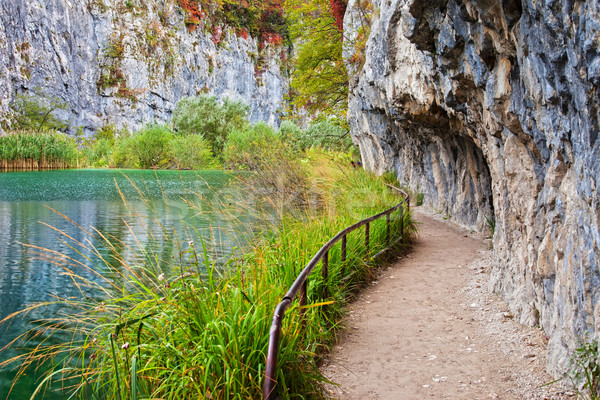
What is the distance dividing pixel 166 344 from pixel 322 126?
37754mm

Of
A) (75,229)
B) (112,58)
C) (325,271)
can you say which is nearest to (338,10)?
(75,229)

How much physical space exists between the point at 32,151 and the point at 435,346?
3287 centimetres

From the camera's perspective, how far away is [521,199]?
519 cm

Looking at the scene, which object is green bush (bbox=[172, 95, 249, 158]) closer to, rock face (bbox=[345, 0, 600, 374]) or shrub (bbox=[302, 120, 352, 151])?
shrub (bbox=[302, 120, 352, 151])

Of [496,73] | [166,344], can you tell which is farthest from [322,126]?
[166,344]

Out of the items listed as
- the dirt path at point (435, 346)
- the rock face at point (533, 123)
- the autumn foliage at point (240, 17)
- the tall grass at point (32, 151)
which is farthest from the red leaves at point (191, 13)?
the dirt path at point (435, 346)

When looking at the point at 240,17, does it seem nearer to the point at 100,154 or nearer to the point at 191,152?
the point at 100,154

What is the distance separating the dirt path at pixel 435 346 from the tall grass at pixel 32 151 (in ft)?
99.7

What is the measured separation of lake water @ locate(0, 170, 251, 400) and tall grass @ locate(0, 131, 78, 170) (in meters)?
6.56

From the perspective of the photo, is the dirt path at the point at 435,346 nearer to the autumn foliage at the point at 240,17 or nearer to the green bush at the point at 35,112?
the green bush at the point at 35,112

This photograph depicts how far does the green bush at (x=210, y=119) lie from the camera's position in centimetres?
4759

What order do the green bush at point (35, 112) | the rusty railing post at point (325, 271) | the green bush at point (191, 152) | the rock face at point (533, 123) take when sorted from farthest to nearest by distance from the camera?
the green bush at point (35, 112), the green bush at point (191, 152), the rusty railing post at point (325, 271), the rock face at point (533, 123)

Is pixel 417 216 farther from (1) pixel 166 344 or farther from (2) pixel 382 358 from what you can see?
(1) pixel 166 344

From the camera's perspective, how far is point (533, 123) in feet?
15.0
